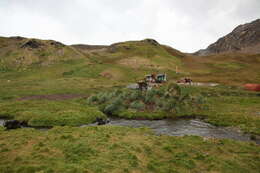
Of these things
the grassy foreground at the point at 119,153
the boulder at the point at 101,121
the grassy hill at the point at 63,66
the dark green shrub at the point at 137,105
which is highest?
the grassy hill at the point at 63,66

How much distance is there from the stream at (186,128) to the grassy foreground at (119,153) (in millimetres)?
3718

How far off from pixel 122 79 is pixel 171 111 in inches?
2564

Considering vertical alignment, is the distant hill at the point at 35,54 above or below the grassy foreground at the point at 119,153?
above

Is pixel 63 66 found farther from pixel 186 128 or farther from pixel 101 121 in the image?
pixel 186 128

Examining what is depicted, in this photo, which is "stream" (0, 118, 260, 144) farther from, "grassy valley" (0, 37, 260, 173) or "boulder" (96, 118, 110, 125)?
"grassy valley" (0, 37, 260, 173)

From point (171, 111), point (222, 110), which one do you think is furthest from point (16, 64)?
point (222, 110)

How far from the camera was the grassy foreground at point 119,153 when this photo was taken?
656 inches

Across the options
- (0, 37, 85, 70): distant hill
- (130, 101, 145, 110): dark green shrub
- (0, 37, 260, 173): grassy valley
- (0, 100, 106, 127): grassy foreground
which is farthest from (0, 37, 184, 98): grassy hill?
(130, 101, 145, 110): dark green shrub

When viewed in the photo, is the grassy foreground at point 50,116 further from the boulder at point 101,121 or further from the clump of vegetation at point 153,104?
the clump of vegetation at point 153,104

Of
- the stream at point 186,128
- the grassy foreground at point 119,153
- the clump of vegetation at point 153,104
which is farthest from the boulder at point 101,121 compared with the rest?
the grassy foreground at point 119,153

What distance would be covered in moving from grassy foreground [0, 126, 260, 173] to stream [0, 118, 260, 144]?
3718 millimetres

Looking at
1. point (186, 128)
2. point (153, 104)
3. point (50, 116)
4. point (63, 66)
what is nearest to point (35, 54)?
point (63, 66)

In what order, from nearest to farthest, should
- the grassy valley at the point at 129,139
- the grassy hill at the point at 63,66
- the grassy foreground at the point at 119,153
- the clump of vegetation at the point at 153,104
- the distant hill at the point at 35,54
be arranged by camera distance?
1. the grassy foreground at the point at 119,153
2. the grassy valley at the point at 129,139
3. the clump of vegetation at the point at 153,104
4. the grassy hill at the point at 63,66
5. the distant hill at the point at 35,54

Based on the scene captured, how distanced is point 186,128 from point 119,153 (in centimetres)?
1597
